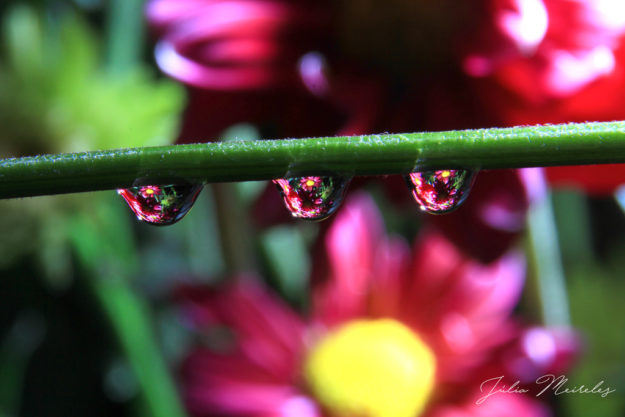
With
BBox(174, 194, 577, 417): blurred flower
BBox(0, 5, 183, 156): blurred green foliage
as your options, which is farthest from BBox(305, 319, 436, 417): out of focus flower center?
BBox(0, 5, 183, 156): blurred green foliage

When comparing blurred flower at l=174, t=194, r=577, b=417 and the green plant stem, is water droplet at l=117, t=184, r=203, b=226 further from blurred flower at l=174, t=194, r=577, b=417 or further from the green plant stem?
blurred flower at l=174, t=194, r=577, b=417

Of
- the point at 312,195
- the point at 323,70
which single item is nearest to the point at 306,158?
the point at 312,195

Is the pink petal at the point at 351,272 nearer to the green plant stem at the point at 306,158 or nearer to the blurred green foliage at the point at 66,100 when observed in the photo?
the blurred green foliage at the point at 66,100

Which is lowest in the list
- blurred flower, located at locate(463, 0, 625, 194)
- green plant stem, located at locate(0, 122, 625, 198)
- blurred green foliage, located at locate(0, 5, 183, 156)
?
green plant stem, located at locate(0, 122, 625, 198)

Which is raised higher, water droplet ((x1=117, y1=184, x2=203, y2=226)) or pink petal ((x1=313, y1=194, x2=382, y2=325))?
pink petal ((x1=313, y1=194, x2=382, y2=325))

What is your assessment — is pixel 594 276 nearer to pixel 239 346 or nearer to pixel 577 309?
pixel 577 309
